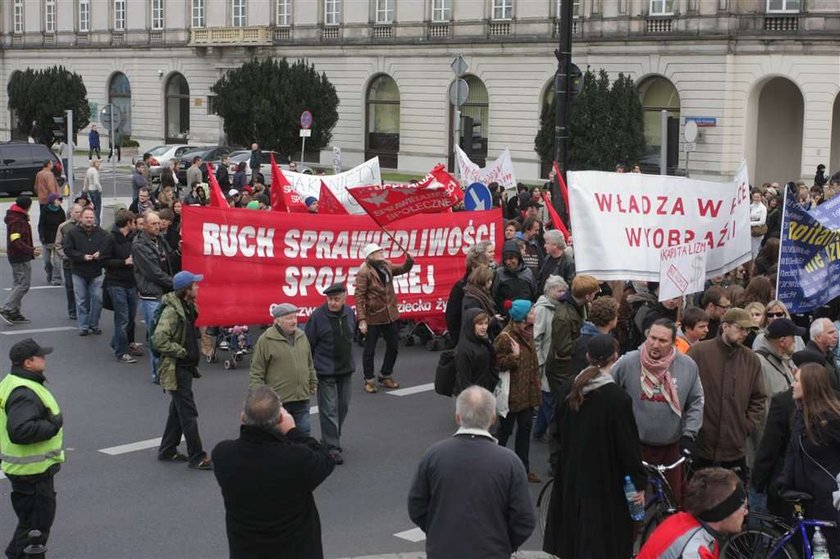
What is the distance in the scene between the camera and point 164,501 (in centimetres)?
977

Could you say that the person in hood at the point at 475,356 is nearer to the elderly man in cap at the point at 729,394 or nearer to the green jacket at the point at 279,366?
the green jacket at the point at 279,366

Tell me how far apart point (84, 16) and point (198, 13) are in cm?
1030

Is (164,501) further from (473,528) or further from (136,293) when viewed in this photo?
(136,293)

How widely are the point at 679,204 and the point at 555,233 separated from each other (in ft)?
9.92

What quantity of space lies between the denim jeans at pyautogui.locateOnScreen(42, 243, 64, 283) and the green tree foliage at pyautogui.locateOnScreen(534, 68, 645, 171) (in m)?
26.0

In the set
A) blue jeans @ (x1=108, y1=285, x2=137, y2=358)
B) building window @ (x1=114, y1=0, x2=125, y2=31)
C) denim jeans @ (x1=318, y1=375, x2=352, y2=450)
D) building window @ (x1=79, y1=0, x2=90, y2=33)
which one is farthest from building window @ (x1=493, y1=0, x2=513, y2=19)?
denim jeans @ (x1=318, y1=375, x2=352, y2=450)

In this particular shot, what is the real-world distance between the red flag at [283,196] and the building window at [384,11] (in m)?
38.3

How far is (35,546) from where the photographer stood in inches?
312

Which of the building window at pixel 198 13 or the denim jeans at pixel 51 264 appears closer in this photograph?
the denim jeans at pixel 51 264

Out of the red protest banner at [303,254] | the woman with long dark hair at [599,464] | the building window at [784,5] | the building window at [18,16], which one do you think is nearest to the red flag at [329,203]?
the red protest banner at [303,254]

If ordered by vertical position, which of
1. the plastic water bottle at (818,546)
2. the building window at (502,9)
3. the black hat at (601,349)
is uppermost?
the building window at (502,9)

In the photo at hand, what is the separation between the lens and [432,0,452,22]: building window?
53.4m

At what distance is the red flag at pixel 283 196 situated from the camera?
18188 mm

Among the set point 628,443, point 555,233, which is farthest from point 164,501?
point 555,233
